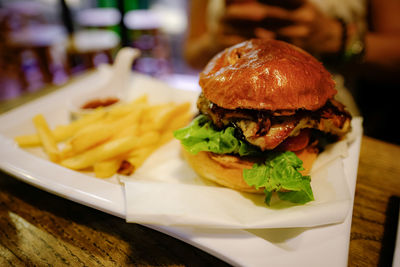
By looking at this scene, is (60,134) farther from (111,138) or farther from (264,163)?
(264,163)

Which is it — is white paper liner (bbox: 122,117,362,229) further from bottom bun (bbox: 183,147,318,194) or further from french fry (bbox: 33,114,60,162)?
french fry (bbox: 33,114,60,162)

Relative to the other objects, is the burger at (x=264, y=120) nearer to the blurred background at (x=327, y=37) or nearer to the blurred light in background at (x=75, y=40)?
the blurred background at (x=327, y=37)

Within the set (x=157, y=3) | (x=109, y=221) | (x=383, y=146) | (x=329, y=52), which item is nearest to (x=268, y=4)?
(x=329, y=52)

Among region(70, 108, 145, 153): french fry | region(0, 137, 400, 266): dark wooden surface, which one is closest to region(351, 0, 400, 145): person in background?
region(0, 137, 400, 266): dark wooden surface

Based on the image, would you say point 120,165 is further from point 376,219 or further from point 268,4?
point 268,4

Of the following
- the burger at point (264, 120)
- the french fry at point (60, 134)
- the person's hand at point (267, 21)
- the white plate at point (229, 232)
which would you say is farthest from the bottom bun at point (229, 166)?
Answer: the person's hand at point (267, 21)
